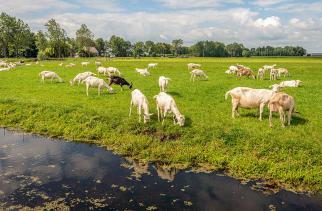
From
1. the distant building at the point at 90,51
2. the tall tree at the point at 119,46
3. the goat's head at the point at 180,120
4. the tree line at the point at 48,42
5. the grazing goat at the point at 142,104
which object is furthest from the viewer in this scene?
the tall tree at the point at 119,46

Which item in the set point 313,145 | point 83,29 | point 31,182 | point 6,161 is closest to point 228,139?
point 313,145

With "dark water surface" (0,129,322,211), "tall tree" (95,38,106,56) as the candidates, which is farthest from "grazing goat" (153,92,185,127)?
"tall tree" (95,38,106,56)

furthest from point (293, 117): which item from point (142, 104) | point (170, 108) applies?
point (142, 104)

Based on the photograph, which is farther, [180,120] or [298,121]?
[298,121]

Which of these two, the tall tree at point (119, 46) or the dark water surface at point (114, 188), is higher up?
the tall tree at point (119, 46)

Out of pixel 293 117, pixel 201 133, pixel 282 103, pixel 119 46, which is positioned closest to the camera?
pixel 201 133

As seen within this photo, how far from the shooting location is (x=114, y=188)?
1209cm

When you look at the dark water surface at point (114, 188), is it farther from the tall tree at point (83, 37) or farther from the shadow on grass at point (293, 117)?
the tall tree at point (83, 37)

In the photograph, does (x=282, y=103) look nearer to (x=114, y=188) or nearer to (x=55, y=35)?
(x=114, y=188)

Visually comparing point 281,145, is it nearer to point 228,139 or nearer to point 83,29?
point 228,139

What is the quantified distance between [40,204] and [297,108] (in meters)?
17.5

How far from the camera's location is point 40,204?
35.5 ft

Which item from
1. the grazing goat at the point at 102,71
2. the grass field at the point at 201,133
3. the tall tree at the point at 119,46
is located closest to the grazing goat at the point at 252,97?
the grass field at the point at 201,133

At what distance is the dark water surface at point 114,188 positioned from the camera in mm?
10969
